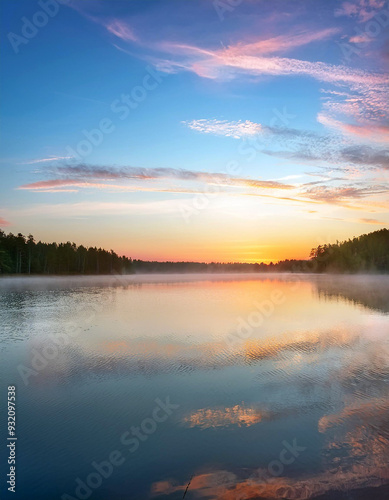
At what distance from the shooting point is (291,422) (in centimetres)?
982

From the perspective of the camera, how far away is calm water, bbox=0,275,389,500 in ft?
23.9

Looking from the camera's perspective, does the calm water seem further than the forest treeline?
No

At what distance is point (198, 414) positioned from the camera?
33.9ft

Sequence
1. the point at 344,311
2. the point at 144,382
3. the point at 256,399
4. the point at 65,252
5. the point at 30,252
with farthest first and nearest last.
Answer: the point at 65,252 < the point at 30,252 < the point at 344,311 < the point at 144,382 < the point at 256,399

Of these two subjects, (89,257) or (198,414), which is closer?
(198,414)

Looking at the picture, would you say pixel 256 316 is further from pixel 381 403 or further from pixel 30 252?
pixel 30 252

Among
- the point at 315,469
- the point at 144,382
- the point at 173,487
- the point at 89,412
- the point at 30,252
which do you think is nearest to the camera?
the point at 173,487

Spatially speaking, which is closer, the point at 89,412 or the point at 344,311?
the point at 89,412

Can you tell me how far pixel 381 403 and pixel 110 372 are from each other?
31.4ft

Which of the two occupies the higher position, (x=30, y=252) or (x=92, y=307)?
(x=30, y=252)

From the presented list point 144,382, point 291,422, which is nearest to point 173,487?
point 291,422

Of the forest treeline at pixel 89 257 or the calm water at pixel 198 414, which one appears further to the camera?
the forest treeline at pixel 89 257

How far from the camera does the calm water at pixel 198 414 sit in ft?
23.9

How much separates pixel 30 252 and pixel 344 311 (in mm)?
112884
